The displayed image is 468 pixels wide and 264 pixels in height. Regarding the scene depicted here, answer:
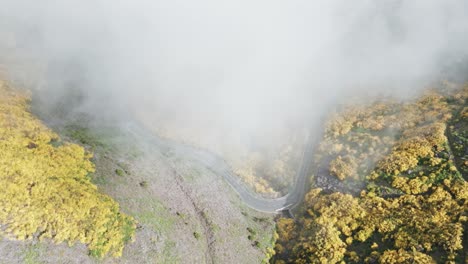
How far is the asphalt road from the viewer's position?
310 feet

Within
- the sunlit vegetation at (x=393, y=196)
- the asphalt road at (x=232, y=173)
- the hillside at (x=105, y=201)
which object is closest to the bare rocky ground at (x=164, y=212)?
the hillside at (x=105, y=201)

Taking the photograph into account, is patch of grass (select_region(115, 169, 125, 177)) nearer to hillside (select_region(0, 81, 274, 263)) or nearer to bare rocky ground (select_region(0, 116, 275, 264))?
bare rocky ground (select_region(0, 116, 275, 264))

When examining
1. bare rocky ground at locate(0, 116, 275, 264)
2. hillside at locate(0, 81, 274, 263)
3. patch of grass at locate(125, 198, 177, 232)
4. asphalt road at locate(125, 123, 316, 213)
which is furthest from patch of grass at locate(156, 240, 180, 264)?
asphalt road at locate(125, 123, 316, 213)

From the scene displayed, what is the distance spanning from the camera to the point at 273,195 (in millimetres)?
97125

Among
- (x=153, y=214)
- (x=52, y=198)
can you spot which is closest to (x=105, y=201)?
(x=52, y=198)

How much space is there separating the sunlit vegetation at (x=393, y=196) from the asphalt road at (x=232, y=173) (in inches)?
196

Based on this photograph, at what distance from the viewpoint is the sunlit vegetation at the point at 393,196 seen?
7288 centimetres

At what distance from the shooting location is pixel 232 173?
10394 centimetres

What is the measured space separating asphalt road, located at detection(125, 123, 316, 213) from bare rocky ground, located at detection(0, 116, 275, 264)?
3068 millimetres

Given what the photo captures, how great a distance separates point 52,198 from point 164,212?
70.0 feet

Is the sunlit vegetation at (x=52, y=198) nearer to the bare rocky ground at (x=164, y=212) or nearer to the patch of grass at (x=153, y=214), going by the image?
the bare rocky ground at (x=164, y=212)

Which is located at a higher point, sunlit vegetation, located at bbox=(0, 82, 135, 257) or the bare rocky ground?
sunlit vegetation, located at bbox=(0, 82, 135, 257)

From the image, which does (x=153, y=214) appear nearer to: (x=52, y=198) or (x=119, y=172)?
(x=119, y=172)

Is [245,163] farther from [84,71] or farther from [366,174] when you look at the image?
[84,71]
